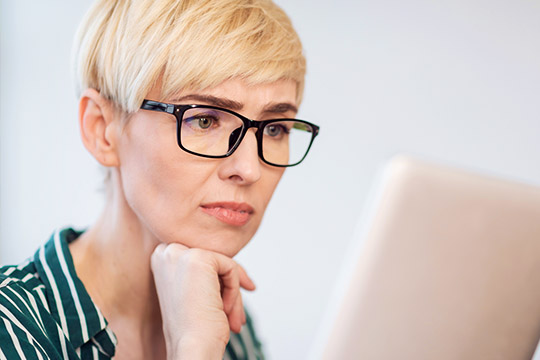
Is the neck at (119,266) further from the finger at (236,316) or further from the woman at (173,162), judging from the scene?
the finger at (236,316)

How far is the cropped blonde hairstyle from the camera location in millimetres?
1052

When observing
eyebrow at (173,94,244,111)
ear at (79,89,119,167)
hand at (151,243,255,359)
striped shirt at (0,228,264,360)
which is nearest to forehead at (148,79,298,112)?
eyebrow at (173,94,244,111)

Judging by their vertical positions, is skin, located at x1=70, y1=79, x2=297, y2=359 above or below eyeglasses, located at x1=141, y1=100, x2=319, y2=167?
below

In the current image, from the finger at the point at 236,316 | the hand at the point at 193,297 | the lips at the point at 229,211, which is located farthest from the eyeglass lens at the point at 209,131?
the finger at the point at 236,316

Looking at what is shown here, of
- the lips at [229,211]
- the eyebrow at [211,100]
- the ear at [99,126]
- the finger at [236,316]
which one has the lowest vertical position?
the finger at [236,316]

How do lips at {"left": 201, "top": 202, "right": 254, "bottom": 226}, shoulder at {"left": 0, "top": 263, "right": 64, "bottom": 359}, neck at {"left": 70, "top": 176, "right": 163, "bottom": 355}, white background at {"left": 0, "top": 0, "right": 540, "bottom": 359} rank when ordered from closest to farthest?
shoulder at {"left": 0, "top": 263, "right": 64, "bottom": 359} < lips at {"left": 201, "top": 202, "right": 254, "bottom": 226} < neck at {"left": 70, "top": 176, "right": 163, "bottom": 355} < white background at {"left": 0, "top": 0, "right": 540, "bottom": 359}

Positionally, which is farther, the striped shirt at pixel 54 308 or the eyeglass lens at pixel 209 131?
the eyeglass lens at pixel 209 131

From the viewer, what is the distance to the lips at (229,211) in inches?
44.5

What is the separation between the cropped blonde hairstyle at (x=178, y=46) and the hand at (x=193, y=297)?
322 millimetres

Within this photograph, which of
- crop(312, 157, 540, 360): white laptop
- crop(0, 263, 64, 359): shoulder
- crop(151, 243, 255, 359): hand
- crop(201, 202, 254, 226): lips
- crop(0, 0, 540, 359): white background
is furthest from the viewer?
crop(0, 0, 540, 359): white background

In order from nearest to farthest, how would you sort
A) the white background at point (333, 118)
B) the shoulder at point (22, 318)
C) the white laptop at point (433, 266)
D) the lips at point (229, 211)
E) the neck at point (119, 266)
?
the white laptop at point (433, 266) < the shoulder at point (22, 318) < the lips at point (229, 211) < the neck at point (119, 266) < the white background at point (333, 118)

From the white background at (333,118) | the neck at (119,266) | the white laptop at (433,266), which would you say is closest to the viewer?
the white laptop at (433,266)

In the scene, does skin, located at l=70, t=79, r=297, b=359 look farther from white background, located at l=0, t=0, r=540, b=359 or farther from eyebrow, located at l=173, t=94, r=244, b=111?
white background, located at l=0, t=0, r=540, b=359

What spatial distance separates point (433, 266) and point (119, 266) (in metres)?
0.78
